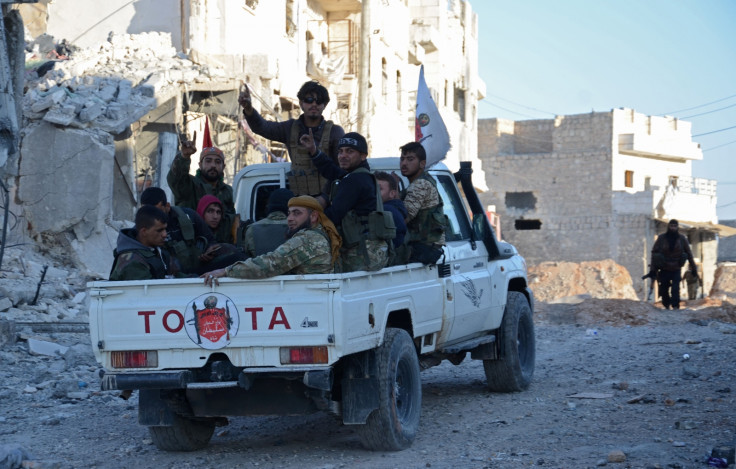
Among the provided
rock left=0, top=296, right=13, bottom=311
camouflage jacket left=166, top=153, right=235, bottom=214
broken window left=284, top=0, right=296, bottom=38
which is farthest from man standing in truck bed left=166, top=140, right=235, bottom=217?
broken window left=284, top=0, right=296, bottom=38

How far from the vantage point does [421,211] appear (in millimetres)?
6875

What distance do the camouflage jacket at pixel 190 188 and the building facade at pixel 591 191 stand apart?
30.2 metres

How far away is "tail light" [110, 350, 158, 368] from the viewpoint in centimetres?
545

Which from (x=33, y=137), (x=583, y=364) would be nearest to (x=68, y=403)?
(x=583, y=364)

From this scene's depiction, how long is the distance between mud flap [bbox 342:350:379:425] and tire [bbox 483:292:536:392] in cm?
272

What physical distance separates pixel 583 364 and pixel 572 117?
31.9 m

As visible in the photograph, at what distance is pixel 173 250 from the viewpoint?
20.6ft

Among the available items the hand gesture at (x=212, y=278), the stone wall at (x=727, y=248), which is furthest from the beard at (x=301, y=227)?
the stone wall at (x=727, y=248)

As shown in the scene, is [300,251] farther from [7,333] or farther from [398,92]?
[398,92]

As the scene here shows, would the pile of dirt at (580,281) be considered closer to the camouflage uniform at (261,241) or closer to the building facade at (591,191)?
the building facade at (591,191)

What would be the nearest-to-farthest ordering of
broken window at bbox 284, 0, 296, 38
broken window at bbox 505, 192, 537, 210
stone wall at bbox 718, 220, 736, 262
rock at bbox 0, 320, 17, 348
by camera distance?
rock at bbox 0, 320, 17, 348 → broken window at bbox 284, 0, 296, 38 → broken window at bbox 505, 192, 537, 210 → stone wall at bbox 718, 220, 736, 262

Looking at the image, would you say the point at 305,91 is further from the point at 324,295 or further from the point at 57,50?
the point at 57,50

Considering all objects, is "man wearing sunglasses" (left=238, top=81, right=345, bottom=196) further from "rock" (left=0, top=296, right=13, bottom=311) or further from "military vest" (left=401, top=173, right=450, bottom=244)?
"rock" (left=0, top=296, right=13, bottom=311)

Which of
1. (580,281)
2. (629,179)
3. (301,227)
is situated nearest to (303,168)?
(301,227)
